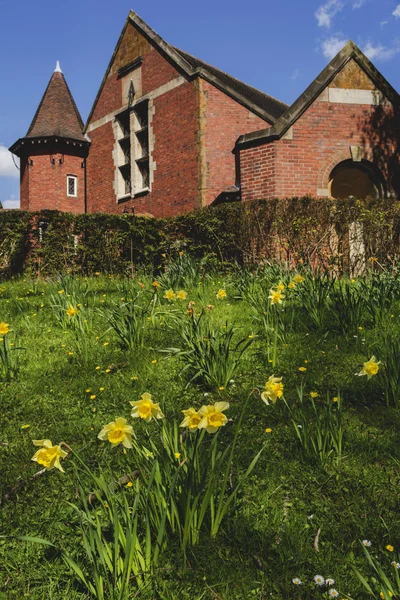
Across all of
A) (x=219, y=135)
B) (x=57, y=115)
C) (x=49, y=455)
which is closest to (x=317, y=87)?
(x=219, y=135)

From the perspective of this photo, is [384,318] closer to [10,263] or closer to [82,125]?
[10,263]

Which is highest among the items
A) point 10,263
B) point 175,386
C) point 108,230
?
point 108,230

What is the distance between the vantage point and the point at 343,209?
9547mm

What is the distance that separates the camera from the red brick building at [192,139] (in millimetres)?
12336

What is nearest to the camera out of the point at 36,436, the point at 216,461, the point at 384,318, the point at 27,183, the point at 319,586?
the point at 319,586

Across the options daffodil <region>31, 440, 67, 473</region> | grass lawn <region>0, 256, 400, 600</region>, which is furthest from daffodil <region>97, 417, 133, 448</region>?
daffodil <region>31, 440, 67, 473</region>

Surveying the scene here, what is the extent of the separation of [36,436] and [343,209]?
26.6 feet

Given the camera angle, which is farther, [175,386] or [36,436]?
[175,386]

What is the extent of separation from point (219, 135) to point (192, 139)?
857mm

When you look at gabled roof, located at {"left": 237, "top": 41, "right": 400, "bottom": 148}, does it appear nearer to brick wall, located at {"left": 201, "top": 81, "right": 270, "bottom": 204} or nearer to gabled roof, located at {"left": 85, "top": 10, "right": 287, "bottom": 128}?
brick wall, located at {"left": 201, "top": 81, "right": 270, "bottom": 204}

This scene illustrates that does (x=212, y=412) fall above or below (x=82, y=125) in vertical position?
below

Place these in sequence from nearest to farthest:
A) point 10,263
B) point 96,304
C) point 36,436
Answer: point 36,436, point 96,304, point 10,263

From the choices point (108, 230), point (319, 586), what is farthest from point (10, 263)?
point (319, 586)

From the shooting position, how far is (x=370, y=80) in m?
12.6
